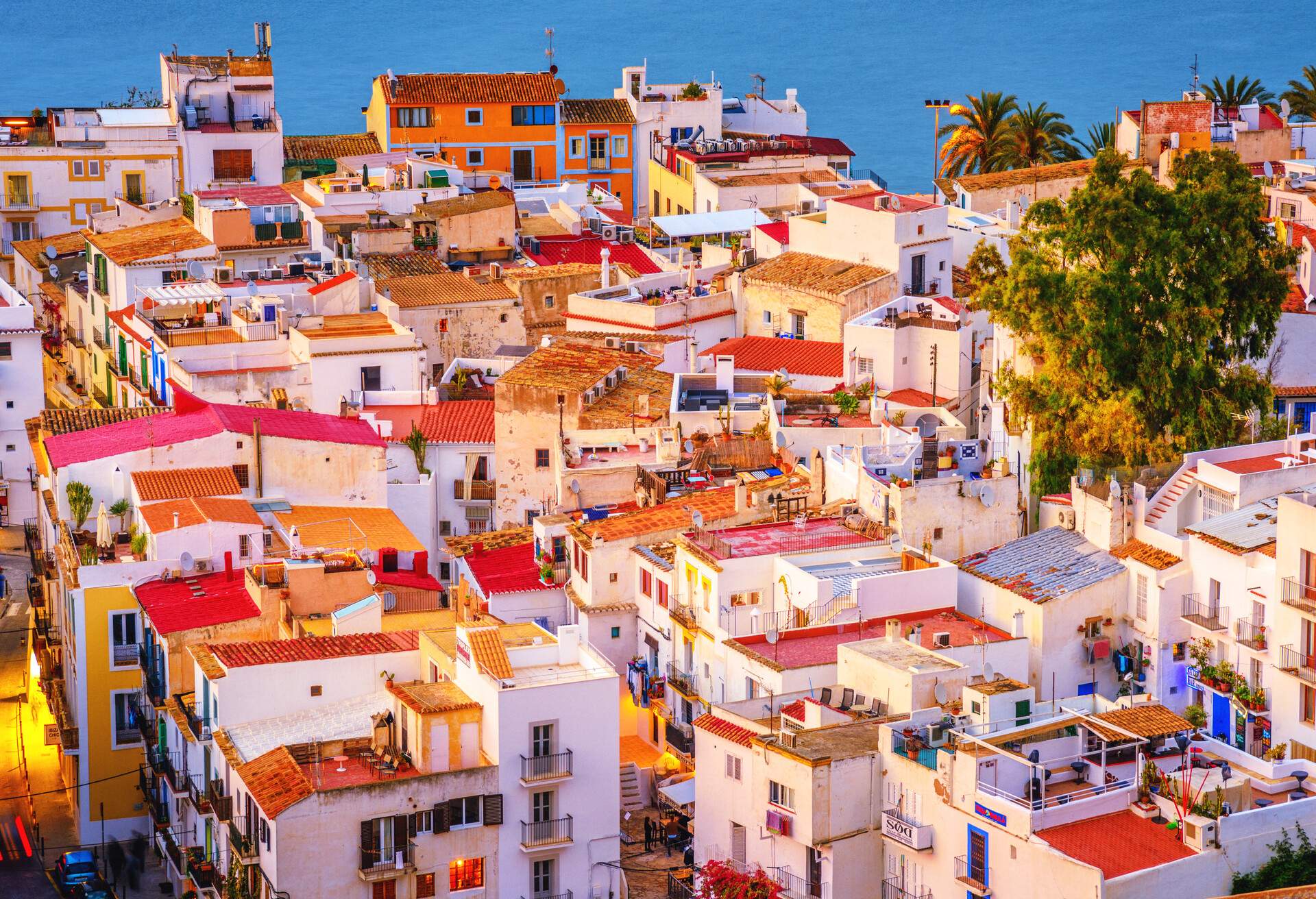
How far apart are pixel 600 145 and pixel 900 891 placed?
2579 inches

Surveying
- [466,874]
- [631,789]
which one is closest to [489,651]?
[466,874]

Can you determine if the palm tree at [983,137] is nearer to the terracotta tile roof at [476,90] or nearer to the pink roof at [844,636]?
the terracotta tile roof at [476,90]

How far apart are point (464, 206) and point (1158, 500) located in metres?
37.2

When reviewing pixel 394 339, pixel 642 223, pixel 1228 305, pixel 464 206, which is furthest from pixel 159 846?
pixel 642 223

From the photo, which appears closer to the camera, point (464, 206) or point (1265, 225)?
point (1265, 225)

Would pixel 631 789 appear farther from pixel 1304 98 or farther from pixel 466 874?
pixel 1304 98

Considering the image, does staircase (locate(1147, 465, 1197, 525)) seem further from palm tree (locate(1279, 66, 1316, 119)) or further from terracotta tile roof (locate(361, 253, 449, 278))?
palm tree (locate(1279, 66, 1316, 119))

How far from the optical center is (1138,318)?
57.0 m

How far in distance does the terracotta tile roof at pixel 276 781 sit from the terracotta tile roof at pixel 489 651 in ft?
12.2

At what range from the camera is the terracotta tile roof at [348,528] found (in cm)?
5553

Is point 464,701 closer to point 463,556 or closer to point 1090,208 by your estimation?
point 463,556

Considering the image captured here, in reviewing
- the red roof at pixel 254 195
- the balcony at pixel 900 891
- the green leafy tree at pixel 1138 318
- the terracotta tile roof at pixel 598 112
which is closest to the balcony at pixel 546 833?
the balcony at pixel 900 891

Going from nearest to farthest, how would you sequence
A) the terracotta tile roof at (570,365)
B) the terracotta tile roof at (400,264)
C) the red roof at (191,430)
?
the red roof at (191,430)
the terracotta tile roof at (570,365)
the terracotta tile roof at (400,264)

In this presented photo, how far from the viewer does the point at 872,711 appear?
4544cm
